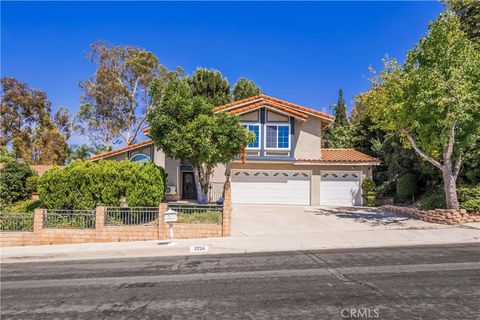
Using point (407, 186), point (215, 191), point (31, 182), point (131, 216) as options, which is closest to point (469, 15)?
point (407, 186)

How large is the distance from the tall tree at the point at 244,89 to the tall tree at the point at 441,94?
18119 mm

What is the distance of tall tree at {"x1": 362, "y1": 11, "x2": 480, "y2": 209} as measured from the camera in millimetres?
12727

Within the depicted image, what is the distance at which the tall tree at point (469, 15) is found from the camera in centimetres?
1711

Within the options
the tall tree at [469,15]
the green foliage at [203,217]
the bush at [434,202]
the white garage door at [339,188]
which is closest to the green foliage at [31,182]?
the green foliage at [203,217]

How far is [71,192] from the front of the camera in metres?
13.2

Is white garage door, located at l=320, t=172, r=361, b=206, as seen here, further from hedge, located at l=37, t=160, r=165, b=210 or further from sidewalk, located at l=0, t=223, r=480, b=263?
hedge, located at l=37, t=160, r=165, b=210

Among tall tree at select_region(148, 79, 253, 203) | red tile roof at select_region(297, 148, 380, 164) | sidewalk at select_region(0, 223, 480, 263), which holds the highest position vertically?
tall tree at select_region(148, 79, 253, 203)

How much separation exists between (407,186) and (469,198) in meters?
5.42

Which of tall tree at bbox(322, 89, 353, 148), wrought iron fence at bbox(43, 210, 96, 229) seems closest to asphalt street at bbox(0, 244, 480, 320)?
wrought iron fence at bbox(43, 210, 96, 229)

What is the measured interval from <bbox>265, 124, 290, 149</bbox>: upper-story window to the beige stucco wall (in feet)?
2.27

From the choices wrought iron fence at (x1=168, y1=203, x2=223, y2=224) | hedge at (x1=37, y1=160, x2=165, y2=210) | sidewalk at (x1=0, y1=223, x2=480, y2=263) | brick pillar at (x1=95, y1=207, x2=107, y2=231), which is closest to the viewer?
sidewalk at (x1=0, y1=223, x2=480, y2=263)

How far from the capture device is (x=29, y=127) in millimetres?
35750

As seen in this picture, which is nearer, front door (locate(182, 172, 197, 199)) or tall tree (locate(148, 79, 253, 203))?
tall tree (locate(148, 79, 253, 203))

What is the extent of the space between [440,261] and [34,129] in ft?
129
